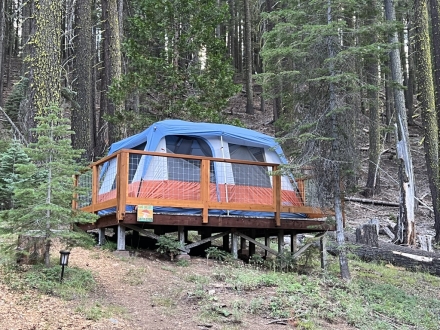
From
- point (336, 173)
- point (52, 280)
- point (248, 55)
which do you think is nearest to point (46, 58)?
point (52, 280)

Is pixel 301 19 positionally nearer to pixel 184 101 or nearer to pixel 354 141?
pixel 354 141

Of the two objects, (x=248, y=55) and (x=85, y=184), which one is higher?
(x=248, y=55)

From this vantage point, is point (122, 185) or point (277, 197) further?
point (277, 197)

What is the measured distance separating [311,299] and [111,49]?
33.5 feet

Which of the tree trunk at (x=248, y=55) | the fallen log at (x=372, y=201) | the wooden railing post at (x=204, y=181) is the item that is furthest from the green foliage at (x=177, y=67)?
the tree trunk at (x=248, y=55)

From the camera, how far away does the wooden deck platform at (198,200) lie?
7844 millimetres

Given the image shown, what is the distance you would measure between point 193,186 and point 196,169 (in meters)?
0.40

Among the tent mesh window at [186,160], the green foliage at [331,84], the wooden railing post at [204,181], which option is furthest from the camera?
the tent mesh window at [186,160]

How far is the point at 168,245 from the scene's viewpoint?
26.2 feet

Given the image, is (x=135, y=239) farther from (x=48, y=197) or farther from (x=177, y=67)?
(x=177, y=67)

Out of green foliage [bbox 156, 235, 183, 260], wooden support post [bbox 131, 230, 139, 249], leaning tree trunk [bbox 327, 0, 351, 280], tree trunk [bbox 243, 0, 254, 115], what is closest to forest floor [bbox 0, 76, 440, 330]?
green foliage [bbox 156, 235, 183, 260]

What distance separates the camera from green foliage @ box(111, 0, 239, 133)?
38.0 ft

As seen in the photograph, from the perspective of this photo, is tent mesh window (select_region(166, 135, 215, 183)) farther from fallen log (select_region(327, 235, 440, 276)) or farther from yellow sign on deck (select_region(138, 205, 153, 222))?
fallen log (select_region(327, 235, 440, 276))

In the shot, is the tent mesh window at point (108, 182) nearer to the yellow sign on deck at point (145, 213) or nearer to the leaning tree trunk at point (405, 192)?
the yellow sign on deck at point (145, 213)
